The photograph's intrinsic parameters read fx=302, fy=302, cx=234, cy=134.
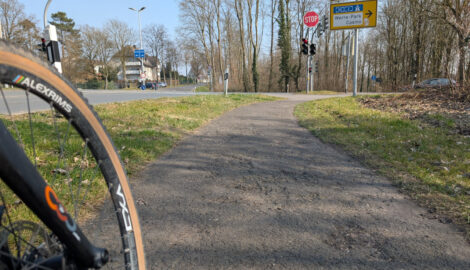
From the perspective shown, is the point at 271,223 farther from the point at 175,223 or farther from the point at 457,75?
the point at 457,75

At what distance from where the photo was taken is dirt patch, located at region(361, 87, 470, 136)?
7.19m

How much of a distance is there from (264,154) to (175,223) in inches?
106

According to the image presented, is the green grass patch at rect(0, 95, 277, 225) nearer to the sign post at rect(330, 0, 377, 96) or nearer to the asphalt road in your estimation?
the asphalt road

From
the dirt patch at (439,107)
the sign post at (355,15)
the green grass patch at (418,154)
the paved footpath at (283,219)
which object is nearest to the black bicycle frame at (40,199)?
the paved footpath at (283,219)

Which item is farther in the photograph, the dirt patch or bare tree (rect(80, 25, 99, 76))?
bare tree (rect(80, 25, 99, 76))

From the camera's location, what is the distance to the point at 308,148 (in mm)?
5590

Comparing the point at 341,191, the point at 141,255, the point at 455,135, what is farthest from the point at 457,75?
the point at 141,255

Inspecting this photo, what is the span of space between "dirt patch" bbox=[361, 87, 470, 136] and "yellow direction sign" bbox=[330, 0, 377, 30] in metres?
6.16

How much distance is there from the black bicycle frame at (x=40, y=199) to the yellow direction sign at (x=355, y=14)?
62.3 feet

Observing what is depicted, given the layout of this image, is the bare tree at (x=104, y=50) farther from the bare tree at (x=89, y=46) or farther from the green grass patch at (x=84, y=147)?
the green grass patch at (x=84, y=147)

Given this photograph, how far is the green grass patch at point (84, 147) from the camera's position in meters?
2.52

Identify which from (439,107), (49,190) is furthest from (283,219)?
(439,107)

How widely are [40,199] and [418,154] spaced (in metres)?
5.26

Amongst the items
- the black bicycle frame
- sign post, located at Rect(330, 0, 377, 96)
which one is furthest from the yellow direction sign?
the black bicycle frame
